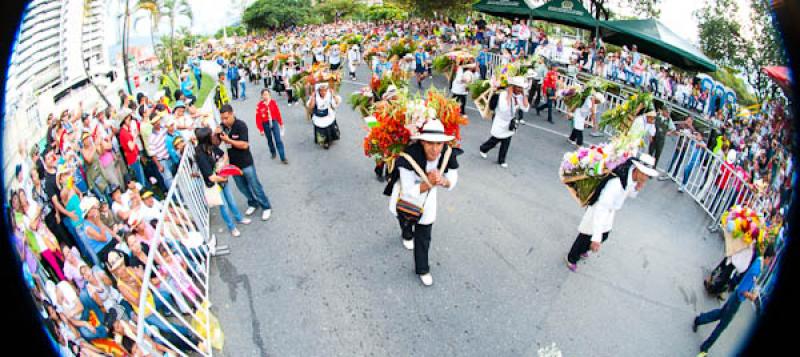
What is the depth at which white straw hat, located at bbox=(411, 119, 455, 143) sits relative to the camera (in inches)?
157

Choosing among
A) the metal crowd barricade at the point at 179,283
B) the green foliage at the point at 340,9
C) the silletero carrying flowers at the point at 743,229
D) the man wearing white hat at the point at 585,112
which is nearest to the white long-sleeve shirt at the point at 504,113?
the man wearing white hat at the point at 585,112

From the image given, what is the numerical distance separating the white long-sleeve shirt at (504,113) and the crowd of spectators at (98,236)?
5.35m

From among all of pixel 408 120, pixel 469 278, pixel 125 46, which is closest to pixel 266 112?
pixel 408 120

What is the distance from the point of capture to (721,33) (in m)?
11.3

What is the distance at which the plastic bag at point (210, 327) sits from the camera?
12.5ft

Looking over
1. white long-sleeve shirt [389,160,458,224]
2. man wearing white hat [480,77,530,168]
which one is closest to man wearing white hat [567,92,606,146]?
man wearing white hat [480,77,530,168]

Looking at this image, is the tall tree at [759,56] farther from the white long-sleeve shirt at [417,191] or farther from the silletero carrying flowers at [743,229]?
the white long-sleeve shirt at [417,191]

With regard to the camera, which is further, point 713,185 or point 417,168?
point 713,185

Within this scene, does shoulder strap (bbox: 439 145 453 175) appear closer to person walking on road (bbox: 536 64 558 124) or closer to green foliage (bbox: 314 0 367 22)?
person walking on road (bbox: 536 64 558 124)

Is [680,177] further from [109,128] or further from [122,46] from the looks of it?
[122,46]

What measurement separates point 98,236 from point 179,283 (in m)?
1.49

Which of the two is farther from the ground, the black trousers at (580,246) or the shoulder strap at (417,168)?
the shoulder strap at (417,168)

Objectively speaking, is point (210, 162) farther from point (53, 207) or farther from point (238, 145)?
point (53, 207)

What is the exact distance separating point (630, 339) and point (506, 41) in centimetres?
1690
